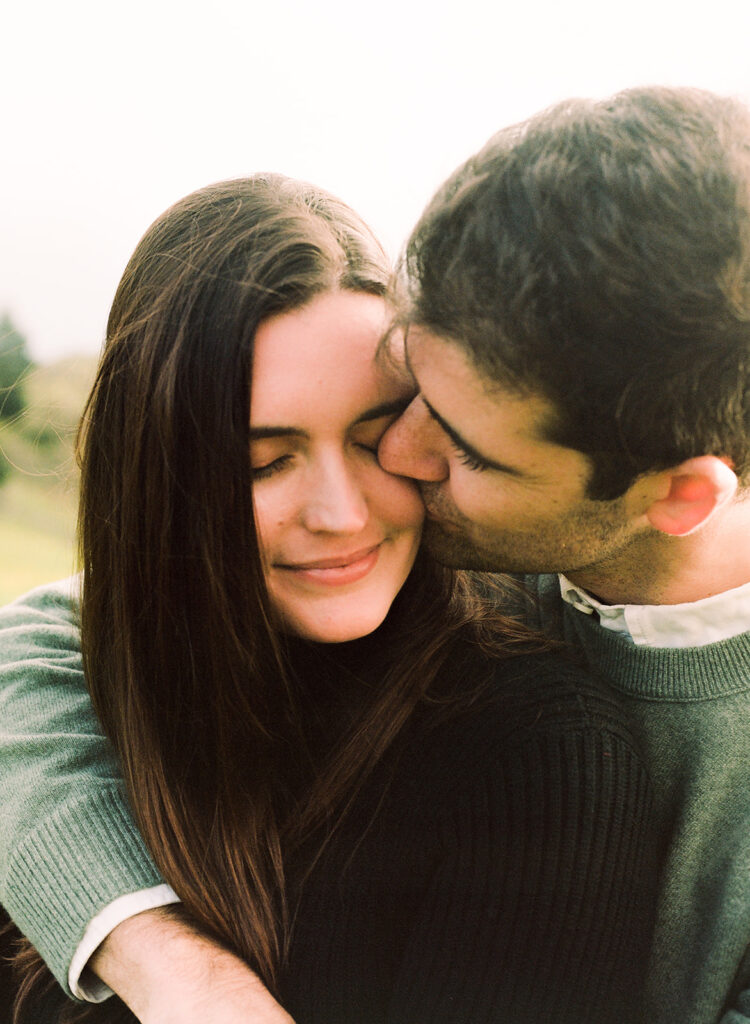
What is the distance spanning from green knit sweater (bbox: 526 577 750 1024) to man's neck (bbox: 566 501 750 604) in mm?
117

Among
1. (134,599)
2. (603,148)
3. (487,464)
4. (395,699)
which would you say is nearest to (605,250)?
(603,148)

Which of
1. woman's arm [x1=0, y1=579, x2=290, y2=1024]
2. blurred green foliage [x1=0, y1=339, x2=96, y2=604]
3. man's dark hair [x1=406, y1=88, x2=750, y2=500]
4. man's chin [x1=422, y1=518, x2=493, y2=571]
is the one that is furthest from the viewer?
blurred green foliage [x1=0, y1=339, x2=96, y2=604]

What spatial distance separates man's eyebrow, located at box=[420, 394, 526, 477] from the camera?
1.41 metres

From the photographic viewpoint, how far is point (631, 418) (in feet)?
4.43

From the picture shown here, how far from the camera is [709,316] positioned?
4.09 ft

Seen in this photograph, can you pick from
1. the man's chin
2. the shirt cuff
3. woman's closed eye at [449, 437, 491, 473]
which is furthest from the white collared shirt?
woman's closed eye at [449, 437, 491, 473]

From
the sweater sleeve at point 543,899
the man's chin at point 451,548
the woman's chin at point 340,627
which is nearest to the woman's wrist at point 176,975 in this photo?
the sweater sleeve at point 543,899

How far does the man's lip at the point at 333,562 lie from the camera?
1488 mm

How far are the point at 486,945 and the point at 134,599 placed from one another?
755mm

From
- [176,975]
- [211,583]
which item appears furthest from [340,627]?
[176,975]

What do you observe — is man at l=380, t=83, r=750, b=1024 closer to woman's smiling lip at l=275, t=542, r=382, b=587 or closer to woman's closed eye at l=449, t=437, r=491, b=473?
woman's closed eye at l=449, t=437, r=491, b=473

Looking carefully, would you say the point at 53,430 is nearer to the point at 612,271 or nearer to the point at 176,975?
the point at 176,975

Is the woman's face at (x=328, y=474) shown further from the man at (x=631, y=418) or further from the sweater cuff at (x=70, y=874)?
the sweater cuff at (x=70, y=874)

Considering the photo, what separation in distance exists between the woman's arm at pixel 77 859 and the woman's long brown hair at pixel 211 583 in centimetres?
4
